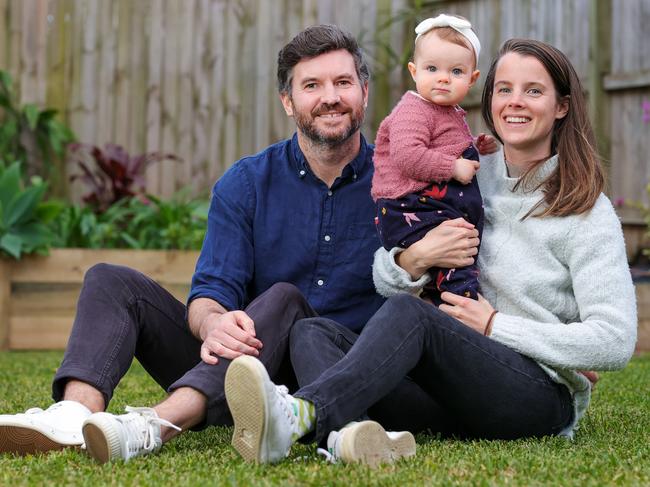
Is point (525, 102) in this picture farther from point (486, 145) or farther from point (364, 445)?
point (364, 445)

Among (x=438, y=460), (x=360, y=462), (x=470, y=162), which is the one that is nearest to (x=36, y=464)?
(x=360, y=462)

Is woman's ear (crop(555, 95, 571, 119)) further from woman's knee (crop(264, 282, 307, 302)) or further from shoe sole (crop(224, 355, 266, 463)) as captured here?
shoe sole (crop(224, 355, 266, 463))

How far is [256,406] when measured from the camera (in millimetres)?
1896

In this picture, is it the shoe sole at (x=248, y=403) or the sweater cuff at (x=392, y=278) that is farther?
the sweater cuff at (x=392, y=278)

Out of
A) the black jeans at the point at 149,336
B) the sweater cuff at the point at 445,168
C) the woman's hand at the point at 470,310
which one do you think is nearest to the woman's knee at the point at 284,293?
the black jeans at the point at 149,336

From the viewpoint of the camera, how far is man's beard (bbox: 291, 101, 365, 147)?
8.79 ft

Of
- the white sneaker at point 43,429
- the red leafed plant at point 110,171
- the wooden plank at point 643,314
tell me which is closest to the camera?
the white sneaker at point 43,429

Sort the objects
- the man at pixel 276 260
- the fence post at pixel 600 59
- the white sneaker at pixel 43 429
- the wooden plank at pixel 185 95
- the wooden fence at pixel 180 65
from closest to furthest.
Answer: the white sneaker at pixel 43 429 → the man at pixel 276 260 → the fence post at pixel 600 59 → the wooden fence at pixel 180 65 → the wooden plank at pixel 185 95

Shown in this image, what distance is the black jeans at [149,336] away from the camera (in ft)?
7.45

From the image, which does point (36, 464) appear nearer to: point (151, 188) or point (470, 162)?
point (470, 162)

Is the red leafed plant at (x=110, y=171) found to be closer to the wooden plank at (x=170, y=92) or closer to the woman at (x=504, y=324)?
the wooden plank at (x=170, y=92)

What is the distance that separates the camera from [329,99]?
8.71 ft

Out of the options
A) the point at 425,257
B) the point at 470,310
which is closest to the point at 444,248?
the point at 425,257

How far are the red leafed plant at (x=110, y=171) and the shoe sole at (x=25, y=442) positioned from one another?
12.6ft
